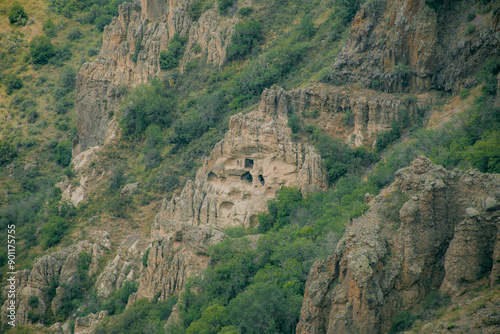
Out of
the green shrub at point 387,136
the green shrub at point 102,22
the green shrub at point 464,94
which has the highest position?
the green shrub at point 102,22

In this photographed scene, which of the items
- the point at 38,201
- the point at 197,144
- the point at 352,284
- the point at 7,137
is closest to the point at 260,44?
the point at 197,144

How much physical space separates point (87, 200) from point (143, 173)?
8030 millimetres

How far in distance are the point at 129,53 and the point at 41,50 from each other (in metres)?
29.7

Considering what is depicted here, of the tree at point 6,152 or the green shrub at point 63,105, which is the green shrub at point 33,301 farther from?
the green shrub at point 63,105

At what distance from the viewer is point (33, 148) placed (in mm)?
92562

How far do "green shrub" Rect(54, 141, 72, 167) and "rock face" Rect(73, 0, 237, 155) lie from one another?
267 centimetres

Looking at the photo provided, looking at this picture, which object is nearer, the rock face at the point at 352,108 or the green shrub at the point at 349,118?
the rock face at the point at 352,108

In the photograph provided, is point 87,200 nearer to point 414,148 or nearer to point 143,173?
point 143,173

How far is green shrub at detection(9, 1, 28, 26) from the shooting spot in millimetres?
111375

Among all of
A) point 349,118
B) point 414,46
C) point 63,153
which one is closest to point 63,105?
point 63,153

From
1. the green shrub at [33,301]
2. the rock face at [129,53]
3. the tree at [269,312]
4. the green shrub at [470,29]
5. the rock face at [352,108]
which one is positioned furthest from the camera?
the rock face at [129,53]

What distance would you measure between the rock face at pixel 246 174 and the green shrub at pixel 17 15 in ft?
227

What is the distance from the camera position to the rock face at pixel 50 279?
5988 cm

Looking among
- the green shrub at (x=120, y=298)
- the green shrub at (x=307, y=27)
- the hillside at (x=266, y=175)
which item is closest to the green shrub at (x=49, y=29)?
the hillside at (x=266, y=175)
